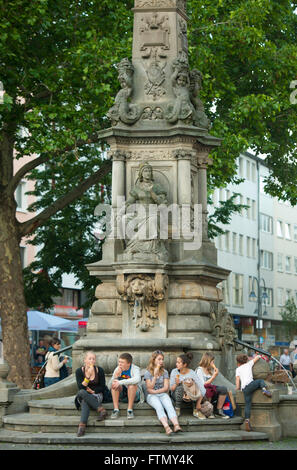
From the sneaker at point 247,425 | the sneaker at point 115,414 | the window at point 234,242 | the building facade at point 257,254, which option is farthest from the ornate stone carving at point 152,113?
the window at point 234,242

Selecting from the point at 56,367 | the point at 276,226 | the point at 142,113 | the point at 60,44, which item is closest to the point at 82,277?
the point at 60,44

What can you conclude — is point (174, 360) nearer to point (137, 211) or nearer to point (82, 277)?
point (137, 211)

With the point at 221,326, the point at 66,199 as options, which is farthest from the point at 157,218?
the point at 66,199

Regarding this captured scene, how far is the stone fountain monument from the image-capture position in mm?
15328

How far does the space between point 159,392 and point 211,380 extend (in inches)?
47.3

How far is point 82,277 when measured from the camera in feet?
98.7

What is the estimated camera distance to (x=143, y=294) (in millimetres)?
15234

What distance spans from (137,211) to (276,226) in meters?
67.7

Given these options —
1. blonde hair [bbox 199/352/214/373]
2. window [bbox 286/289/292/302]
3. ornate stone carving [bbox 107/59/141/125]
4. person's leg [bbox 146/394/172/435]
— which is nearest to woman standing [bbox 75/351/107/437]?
person's leg [bbox 146/394/172/435]

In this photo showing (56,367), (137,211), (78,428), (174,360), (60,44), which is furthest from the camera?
(60,44)

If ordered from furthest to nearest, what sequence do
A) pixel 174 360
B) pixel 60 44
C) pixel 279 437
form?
pixel 60 44
pixel 174 360
pixel 279 437

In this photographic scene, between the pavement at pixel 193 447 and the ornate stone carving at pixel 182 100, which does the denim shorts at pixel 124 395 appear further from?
the ornate stone carving at pixel 182 100

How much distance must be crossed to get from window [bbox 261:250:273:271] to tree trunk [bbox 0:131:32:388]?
55.8 m

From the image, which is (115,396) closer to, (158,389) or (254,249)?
(158,389)
